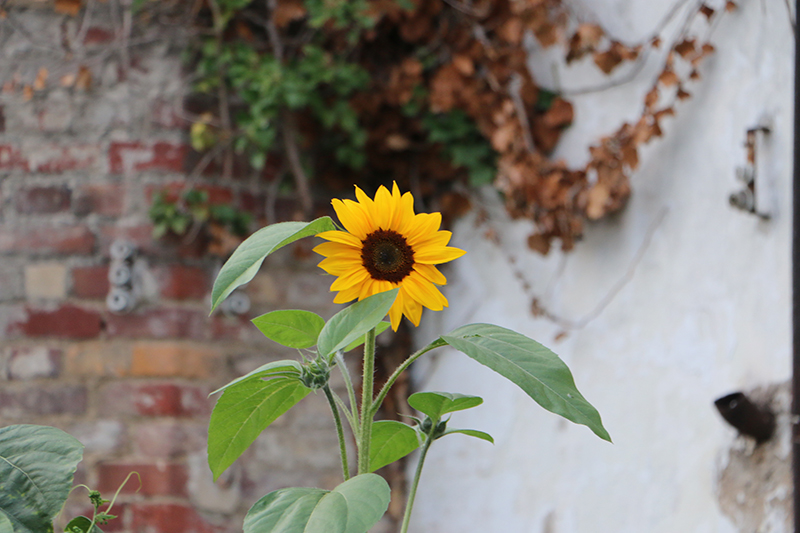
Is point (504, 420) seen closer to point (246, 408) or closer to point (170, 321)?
point (170, 321)

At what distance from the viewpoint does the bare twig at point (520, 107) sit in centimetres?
158

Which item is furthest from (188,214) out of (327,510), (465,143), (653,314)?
(327,510)

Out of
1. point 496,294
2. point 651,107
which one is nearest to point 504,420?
point 496,294

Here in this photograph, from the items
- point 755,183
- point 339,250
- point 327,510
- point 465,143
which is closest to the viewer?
point 327,510

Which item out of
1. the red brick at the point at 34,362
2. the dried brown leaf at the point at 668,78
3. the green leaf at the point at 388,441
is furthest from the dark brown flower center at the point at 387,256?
the red brick at the point at 34,362

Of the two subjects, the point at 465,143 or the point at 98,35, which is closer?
the point at 98,35

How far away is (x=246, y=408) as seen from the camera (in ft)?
1.55

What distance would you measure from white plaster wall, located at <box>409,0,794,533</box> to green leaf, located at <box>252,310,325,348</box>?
814 millimetres

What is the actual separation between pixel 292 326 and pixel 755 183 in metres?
0.89

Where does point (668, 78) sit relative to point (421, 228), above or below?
above

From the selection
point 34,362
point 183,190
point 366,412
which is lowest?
point 34,362

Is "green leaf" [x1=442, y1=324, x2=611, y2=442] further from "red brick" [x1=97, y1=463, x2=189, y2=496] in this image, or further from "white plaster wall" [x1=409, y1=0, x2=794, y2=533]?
"red brick" [x1=97, y1=463, x2=189, y2=496]

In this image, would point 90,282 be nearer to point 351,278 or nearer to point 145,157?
point 145,157

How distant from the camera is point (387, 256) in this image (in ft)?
1.63
